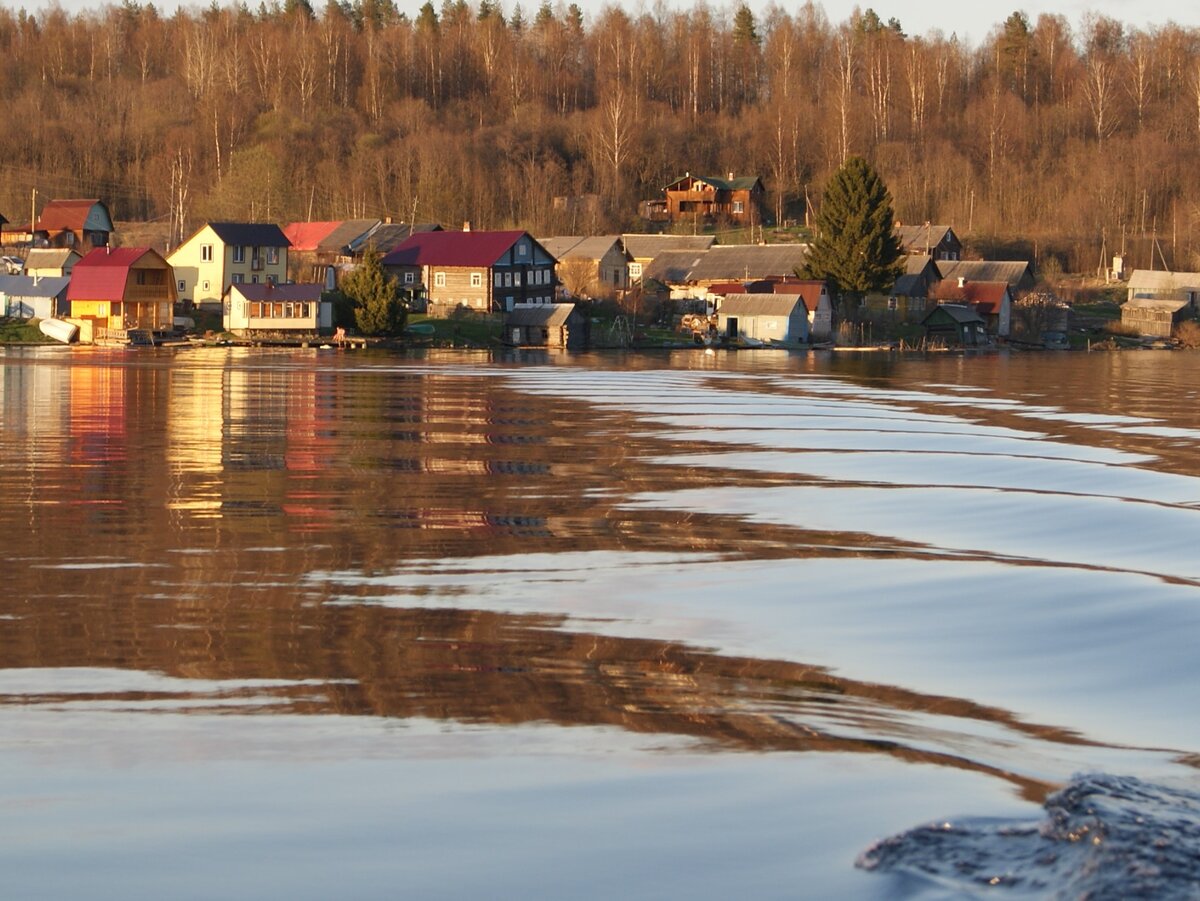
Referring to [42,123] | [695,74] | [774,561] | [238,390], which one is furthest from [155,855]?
[695,74]

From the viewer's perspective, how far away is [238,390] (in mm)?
36531

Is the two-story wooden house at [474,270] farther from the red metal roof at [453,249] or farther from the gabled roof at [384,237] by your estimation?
the gabled roof at [384,237]

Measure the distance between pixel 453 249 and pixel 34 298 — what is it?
21123mm

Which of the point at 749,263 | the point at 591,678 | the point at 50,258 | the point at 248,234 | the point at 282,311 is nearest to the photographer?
the point at 591,678

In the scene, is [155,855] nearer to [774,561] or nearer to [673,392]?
[774,561]

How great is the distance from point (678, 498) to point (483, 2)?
5808 inches

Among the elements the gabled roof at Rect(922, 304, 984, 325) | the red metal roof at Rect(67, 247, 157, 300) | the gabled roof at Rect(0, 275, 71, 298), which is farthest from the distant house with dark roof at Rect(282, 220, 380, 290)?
the gabled roof at Rect(922, 304, 984, 325)

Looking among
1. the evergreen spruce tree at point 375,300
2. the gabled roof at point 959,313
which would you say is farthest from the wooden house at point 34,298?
the gabled roof at point 959,313

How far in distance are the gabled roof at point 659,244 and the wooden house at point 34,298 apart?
3812 centimetres

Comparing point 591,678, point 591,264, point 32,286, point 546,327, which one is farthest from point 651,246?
point 591,678

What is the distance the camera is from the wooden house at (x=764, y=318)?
76750 millimetres

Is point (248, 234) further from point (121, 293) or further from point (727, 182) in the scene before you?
point (727, 182)

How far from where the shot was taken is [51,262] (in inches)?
3113

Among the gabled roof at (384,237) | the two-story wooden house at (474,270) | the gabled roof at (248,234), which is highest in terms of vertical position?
the gabled roof at (384,237)
